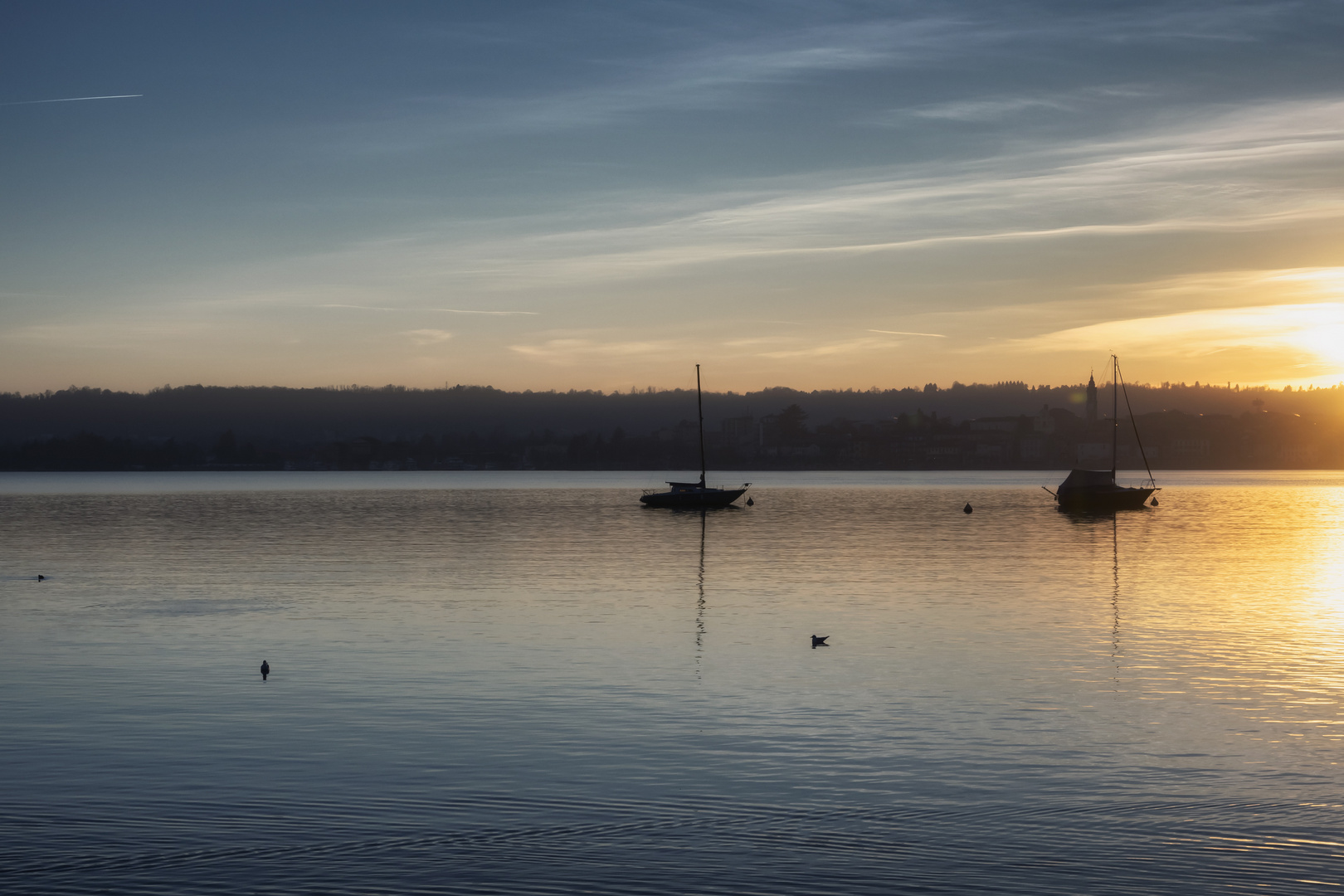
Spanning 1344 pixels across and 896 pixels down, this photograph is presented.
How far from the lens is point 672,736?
28219 millimetres

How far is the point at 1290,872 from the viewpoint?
18.0 metres

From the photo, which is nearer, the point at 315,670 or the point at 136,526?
the point at 315,670

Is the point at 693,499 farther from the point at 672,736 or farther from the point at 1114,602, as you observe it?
the point at 672,736

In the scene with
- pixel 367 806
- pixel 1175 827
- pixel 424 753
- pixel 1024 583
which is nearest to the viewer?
pixel 1175 827

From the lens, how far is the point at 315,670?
37938mm

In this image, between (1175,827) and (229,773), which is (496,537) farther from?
(1175,827)

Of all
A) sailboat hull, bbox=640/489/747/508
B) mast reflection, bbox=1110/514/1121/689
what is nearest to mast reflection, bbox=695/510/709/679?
mast reflection, bbox=1110/514/1121/689

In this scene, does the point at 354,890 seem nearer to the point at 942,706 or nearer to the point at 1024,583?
the point at 942,706

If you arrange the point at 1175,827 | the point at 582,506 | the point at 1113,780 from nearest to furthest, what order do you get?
the point at 1175,827 < the point at 1113,780 < the point at 582,506

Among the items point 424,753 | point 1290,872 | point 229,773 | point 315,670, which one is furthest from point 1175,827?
point 315,670

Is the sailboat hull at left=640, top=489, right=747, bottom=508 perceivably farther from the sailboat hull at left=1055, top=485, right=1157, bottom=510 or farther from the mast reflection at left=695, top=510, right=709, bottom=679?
the mast reflection at left=695, top=510, right=709, bottom=679

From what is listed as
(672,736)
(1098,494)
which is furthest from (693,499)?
(672,736)

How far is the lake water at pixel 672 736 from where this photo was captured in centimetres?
1881

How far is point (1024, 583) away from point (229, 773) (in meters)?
51.1
